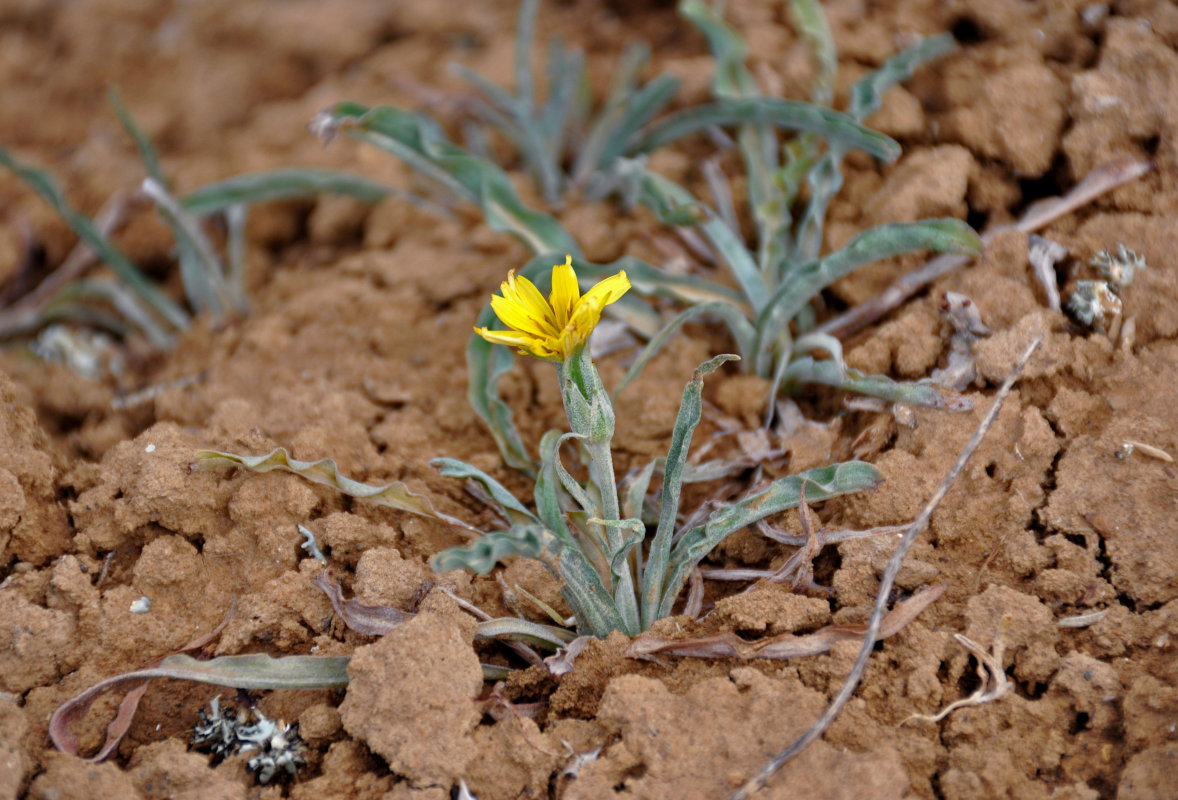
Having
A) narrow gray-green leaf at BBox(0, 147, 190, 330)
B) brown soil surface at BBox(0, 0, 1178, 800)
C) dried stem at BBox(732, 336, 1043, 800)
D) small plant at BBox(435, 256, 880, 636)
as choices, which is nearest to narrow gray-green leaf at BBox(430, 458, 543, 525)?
small plant at BBox(435, 256, 880, 636)

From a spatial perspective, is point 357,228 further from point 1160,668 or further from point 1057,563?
point 1160,668

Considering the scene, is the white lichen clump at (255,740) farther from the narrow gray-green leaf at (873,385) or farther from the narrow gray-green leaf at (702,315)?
the narrow gray-green leaf at (873,385)

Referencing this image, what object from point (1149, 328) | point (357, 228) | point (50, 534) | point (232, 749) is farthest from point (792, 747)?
point (357, 228)

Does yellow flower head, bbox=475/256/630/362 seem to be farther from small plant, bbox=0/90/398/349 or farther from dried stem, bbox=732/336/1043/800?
small plant, bbox=0/90/398/349

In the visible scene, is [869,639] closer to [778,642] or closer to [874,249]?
[778,642]

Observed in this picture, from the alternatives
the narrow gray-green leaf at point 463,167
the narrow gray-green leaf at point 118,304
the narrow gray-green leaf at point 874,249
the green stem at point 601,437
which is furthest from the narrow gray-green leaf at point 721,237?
the narrow gray-green leaf at point 118,304

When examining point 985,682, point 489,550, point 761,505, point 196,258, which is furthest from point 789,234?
point 196,258
